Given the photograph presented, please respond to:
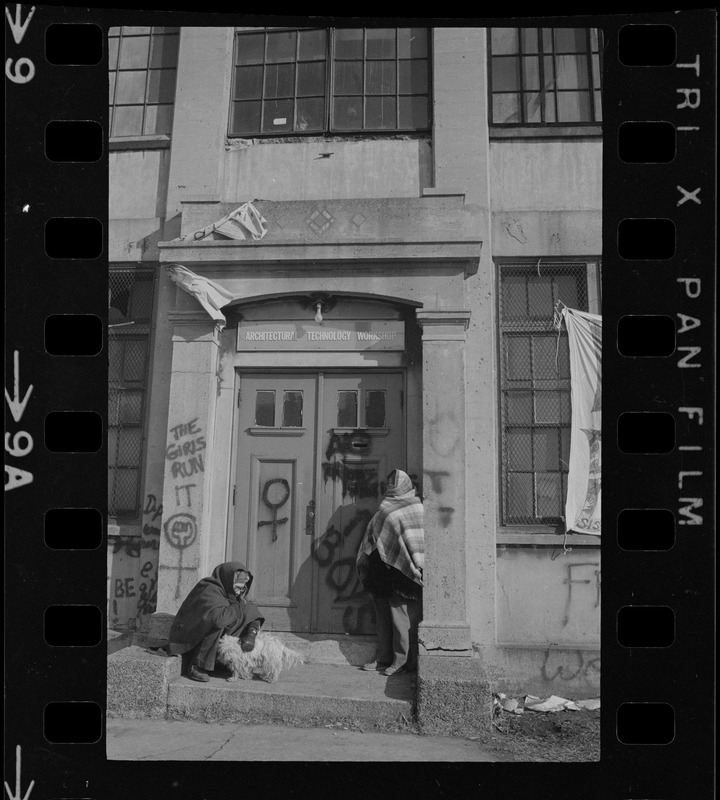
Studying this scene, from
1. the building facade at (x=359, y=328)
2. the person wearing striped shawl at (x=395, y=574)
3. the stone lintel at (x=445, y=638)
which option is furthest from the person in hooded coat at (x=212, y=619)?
the stone lintel at (x=445, y=638)

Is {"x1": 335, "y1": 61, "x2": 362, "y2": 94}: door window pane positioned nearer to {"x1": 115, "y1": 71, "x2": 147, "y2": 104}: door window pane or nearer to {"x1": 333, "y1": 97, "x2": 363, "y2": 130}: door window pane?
{"x1": 333, "y1": 97, "x2": 363, "y2": 130}: door window pane

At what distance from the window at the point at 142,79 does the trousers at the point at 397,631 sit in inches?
220

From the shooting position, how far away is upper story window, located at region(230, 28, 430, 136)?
764 cm

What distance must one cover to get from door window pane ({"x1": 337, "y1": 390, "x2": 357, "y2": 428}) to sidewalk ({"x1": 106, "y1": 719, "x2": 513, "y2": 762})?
282cm

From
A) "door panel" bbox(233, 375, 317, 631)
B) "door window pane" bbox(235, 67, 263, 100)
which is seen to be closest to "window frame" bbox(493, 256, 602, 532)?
"door panel" bbox(233, 375, 317, 631)

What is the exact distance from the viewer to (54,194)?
4.79 meters

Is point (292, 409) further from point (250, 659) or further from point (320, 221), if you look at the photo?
point (250, 659)

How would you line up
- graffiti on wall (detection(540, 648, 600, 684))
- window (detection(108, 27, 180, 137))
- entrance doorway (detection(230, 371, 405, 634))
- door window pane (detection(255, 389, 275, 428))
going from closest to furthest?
graffiti on wall (detection(540, 648, 600, 684)), entrance doorway (detection(230, 371, 405, 634)), door window pane (detection(255, 389, 275, 428)), window (detection(108, 27, 180, 137))

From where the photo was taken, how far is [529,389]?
721cm

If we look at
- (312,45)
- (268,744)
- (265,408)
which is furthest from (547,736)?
(312,45)

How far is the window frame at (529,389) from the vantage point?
22.6 feet

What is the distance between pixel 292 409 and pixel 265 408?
286 mm

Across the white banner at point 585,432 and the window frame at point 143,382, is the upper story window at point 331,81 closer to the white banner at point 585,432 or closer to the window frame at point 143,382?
the window frame at point 143,382

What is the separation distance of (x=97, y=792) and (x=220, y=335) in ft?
13.8
